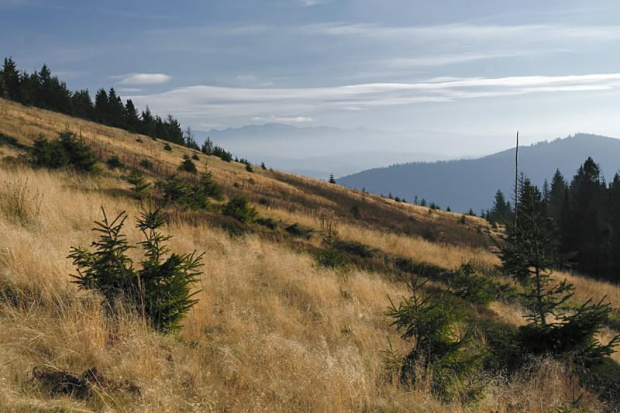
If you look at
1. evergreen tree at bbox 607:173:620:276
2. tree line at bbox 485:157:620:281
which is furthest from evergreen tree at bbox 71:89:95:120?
evergreen tree at bbox 607:173:620:276

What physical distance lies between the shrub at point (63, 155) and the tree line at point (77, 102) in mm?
44751

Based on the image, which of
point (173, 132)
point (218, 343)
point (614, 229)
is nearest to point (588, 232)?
point (614, 229)

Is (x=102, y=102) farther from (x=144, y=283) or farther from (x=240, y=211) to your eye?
(x=144, y=283)

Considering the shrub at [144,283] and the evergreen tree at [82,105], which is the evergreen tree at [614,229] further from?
the evergreen tree at [82,105]

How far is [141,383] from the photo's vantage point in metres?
3.21

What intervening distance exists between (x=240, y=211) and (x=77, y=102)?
2736 inches

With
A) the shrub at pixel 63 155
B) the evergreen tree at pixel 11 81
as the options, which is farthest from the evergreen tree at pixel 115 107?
the shrub at pixel 63 155

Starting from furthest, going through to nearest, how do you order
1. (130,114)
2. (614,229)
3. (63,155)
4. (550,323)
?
(130,114)
(614,229)
(63,155)
(550,323)

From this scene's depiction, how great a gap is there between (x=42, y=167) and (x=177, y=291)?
12095 millimetres

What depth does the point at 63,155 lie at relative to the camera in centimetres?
1434

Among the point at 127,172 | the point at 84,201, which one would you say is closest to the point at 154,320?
the point at 84,201

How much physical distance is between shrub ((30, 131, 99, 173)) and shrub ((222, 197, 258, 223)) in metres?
5.82

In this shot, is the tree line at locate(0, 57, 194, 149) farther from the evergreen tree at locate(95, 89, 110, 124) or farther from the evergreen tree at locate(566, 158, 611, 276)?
the evergreen tree at locate(566, 158, 611, 276)

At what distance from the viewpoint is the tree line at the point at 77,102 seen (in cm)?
5819
